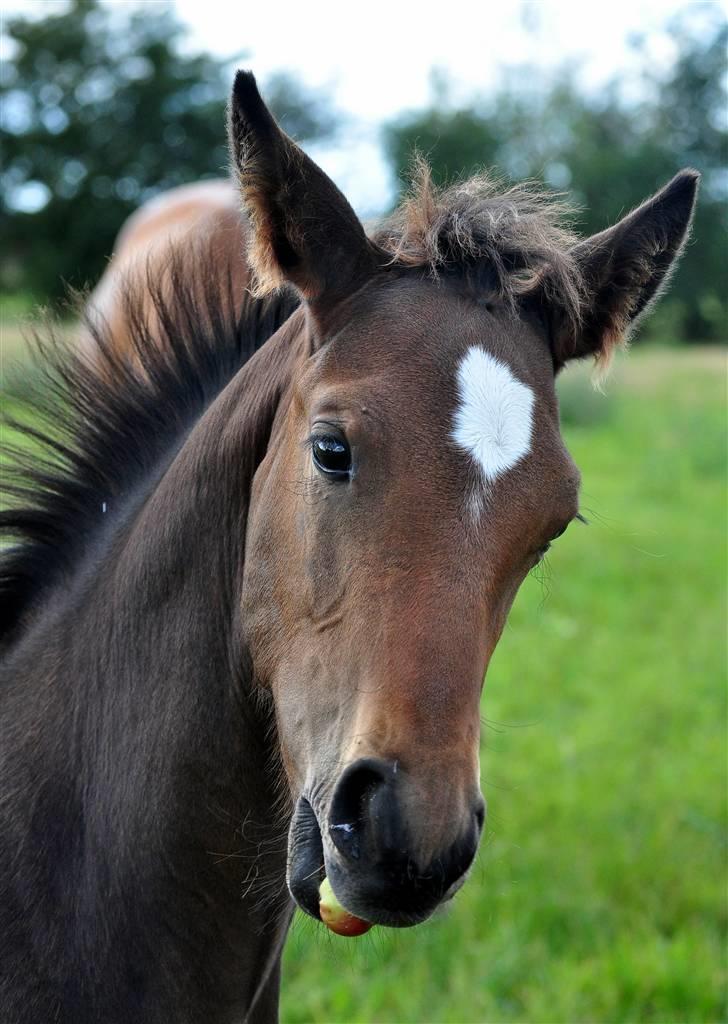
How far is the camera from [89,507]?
274cm

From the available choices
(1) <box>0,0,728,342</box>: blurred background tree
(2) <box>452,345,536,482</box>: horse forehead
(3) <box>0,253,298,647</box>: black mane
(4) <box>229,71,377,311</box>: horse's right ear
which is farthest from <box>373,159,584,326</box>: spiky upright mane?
(1) <box>0,0,728,342</box>: blurred background tree

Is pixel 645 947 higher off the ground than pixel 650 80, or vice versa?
pixel 645 947

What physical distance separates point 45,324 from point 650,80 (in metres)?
29.4

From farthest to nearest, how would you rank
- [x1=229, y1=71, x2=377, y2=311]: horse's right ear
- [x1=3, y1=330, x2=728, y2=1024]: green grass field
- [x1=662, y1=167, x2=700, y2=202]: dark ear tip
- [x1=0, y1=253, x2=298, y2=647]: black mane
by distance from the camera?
[x1=3, y1=330, x2=728, y2=1024]: green grass field, [x1=0, y1=253, x2=298, y2=647]: black mane, [x1=662, y1=167, x2=700, y2=202]: dark ear tip, [x1=229, y1=71, x2=377, y2=311]: horse's right ear

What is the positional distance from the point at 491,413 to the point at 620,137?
32228mm

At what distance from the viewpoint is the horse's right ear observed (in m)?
2.22

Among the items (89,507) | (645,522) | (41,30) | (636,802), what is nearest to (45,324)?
(89,507)

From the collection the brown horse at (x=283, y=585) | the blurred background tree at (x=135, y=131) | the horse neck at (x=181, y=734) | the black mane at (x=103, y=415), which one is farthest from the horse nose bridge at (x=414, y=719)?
the blurred background tree at (x=135, y=131)

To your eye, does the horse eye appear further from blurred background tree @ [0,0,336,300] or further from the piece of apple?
blurred background tree @ [0,0,336,300]

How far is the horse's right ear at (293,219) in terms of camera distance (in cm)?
222

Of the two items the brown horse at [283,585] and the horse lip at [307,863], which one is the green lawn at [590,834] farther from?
the brown horse at [283,585]

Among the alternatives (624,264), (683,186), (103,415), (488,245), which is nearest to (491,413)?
(488,245)

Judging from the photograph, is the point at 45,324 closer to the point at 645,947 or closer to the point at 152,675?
the point at 152,675

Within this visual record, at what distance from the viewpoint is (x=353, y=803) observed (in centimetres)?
185
